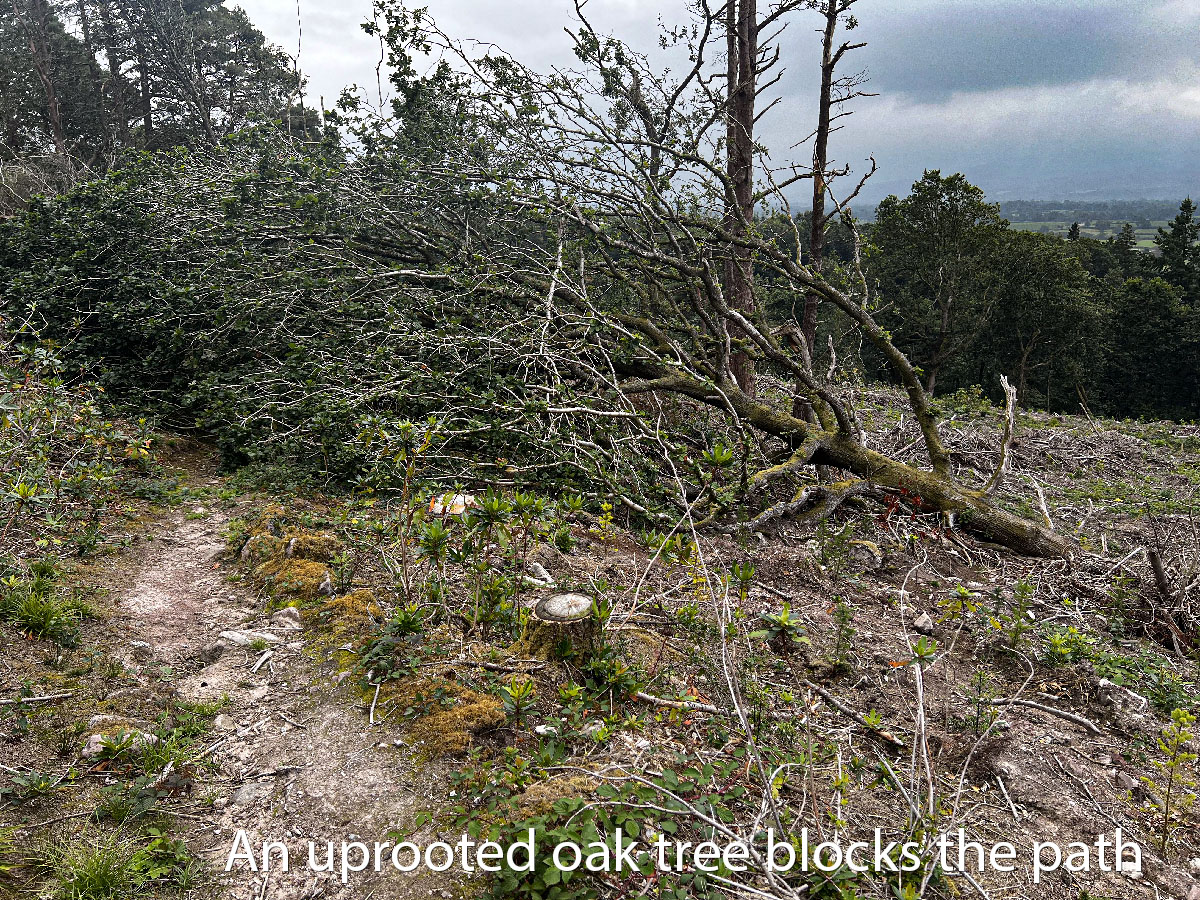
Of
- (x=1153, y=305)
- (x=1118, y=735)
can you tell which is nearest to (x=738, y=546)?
(x=1118, y=735)

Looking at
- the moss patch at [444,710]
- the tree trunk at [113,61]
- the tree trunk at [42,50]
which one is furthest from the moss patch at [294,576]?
the tree trunk at [113,61]

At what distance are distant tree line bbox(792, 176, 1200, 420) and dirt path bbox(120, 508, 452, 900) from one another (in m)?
18.5

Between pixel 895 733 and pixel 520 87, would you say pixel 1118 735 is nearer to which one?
pixel 895 733

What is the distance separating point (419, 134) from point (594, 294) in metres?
2.47

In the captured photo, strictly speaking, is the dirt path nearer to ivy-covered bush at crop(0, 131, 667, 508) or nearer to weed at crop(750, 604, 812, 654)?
ivy-covered bush at crop(0, 131, 667, 508)

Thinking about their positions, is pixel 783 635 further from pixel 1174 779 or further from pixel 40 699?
pixel 40 699

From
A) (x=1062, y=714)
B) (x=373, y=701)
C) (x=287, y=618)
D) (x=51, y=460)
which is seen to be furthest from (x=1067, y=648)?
(x=51, y=460)

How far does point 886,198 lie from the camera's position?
69.5 feet

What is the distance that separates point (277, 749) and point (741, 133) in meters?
7.14

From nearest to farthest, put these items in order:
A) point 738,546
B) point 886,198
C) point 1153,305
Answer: point 738,546 → point 886,198 → point 1153,305

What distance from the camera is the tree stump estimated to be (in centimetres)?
278

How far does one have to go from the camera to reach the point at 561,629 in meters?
2.79

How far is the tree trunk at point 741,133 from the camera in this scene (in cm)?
711

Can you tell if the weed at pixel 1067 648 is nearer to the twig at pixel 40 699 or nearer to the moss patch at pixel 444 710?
the moss patch at pixel 444 710
